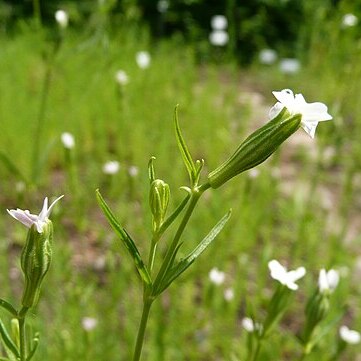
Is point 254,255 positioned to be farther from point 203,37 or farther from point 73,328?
point 203,37

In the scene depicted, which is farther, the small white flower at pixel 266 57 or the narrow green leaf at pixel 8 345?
the small white flower at pixel 266 57

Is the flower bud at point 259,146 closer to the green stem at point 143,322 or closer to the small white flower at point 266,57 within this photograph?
the green stem at point 143,322

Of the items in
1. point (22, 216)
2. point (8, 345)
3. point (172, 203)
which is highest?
point (172, 203)

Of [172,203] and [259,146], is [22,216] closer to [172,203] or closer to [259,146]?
[259,146]

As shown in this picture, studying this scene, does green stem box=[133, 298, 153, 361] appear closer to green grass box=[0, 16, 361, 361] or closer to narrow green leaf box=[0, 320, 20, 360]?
narrow green leaf box=[0, 320, 20, 360]

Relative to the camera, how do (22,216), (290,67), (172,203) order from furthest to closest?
(290,67) → (172,203) → (22,216)

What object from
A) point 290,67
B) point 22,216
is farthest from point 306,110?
point 290,67

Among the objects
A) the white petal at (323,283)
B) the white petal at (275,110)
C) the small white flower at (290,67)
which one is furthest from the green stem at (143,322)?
the small white flower at (290,67)
